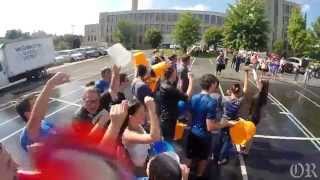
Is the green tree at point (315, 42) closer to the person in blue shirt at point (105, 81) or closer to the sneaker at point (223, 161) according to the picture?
the sneaker at point (223, 161)

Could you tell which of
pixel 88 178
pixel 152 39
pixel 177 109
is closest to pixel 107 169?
pixel 88 178

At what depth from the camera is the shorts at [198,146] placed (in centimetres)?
762

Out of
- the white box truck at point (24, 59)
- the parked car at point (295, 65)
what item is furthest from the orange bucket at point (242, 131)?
the parked car at point (295, 65)

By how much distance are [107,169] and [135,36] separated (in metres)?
126

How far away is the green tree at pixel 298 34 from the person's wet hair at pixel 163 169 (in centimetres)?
6262

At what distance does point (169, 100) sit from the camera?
8.30 meters

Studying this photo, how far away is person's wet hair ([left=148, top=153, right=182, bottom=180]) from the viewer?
325 cm

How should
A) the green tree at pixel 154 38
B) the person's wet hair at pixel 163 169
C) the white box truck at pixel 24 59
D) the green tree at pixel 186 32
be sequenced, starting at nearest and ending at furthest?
the person's wet hair at pixel 163 169 → the white box truck at pixel 24 59 → the green tree at pixel 186 32 → the green tree at pixel 154 38

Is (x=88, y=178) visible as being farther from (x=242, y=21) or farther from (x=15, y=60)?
(x=242, y=21)

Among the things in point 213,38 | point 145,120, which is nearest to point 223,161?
point 145,120

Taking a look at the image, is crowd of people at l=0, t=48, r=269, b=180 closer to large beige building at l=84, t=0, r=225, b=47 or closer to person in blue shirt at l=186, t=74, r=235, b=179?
person in blue shirt at l=186, t=74, r=235, b=179

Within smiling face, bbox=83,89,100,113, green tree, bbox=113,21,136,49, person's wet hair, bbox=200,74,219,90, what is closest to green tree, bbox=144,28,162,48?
green tree, bbox=113,21,136,49

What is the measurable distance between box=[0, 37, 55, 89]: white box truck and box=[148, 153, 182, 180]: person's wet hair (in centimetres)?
2665

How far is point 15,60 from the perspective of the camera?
3250 cm
